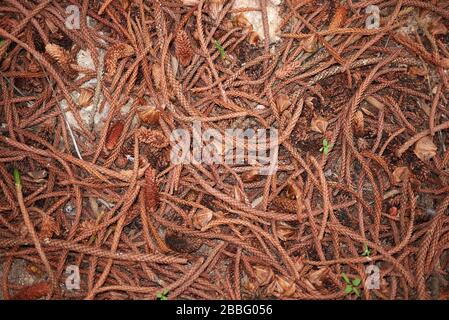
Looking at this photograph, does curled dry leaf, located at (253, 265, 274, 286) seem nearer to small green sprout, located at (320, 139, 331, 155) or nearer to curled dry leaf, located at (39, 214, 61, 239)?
small green sprout, located at (320, 139, 331, 155)

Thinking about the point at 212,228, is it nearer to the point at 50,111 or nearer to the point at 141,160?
the point at 141,160

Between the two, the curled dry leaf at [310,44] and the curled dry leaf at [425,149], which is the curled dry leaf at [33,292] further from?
the curled dry leaf at [425,149]

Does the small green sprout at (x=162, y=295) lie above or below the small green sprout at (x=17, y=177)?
below

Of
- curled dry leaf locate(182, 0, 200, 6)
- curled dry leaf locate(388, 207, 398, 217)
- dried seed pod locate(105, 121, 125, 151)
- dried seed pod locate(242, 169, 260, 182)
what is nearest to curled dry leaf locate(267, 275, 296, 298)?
dried seed pod locate(242, 169, 260, 182)

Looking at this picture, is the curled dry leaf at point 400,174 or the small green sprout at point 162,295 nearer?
the small green sprout at point 162,295

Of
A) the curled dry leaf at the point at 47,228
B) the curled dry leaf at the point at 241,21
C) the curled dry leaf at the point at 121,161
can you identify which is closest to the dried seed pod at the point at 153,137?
the curled dry leaf at the point at 121,161

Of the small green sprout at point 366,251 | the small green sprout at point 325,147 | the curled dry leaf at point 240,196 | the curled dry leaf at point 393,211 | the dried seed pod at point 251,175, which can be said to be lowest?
the small green sprout at point 366,251
